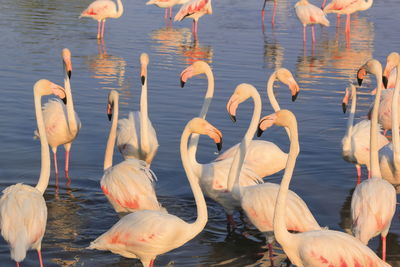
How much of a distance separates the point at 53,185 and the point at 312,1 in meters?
20.8

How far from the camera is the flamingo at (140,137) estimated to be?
840 centimetres

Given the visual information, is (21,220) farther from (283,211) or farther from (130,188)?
(283,211)

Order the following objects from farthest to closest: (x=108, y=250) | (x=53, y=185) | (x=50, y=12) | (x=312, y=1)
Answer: (x=312, y=1), (x=50, y=12), (x=53, y=185), (x=108, y=250)

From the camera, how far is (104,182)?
7031mm

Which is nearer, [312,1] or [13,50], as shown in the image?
[13,50]

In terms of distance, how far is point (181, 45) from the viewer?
18.2 metres

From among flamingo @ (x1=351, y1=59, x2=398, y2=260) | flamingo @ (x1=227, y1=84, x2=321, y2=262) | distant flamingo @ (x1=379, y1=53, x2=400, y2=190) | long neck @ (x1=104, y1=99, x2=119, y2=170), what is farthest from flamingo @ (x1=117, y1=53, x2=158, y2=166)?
flamingo @ (x1=351, y1=59, x2=398, y2=260)

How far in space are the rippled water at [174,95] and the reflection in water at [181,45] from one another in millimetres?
54

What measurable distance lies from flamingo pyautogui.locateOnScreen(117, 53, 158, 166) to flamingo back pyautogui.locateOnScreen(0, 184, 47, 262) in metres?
2.40

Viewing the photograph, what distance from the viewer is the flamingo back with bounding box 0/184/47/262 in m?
5.79

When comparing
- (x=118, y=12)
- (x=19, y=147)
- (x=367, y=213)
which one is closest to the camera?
(x=367, y=213)

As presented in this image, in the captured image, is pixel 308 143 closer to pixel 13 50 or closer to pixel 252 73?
pixel 252 73

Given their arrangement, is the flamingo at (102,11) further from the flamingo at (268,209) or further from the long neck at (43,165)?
the flamingo at (268,209)

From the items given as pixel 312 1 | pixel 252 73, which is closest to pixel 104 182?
pixel 252 73
